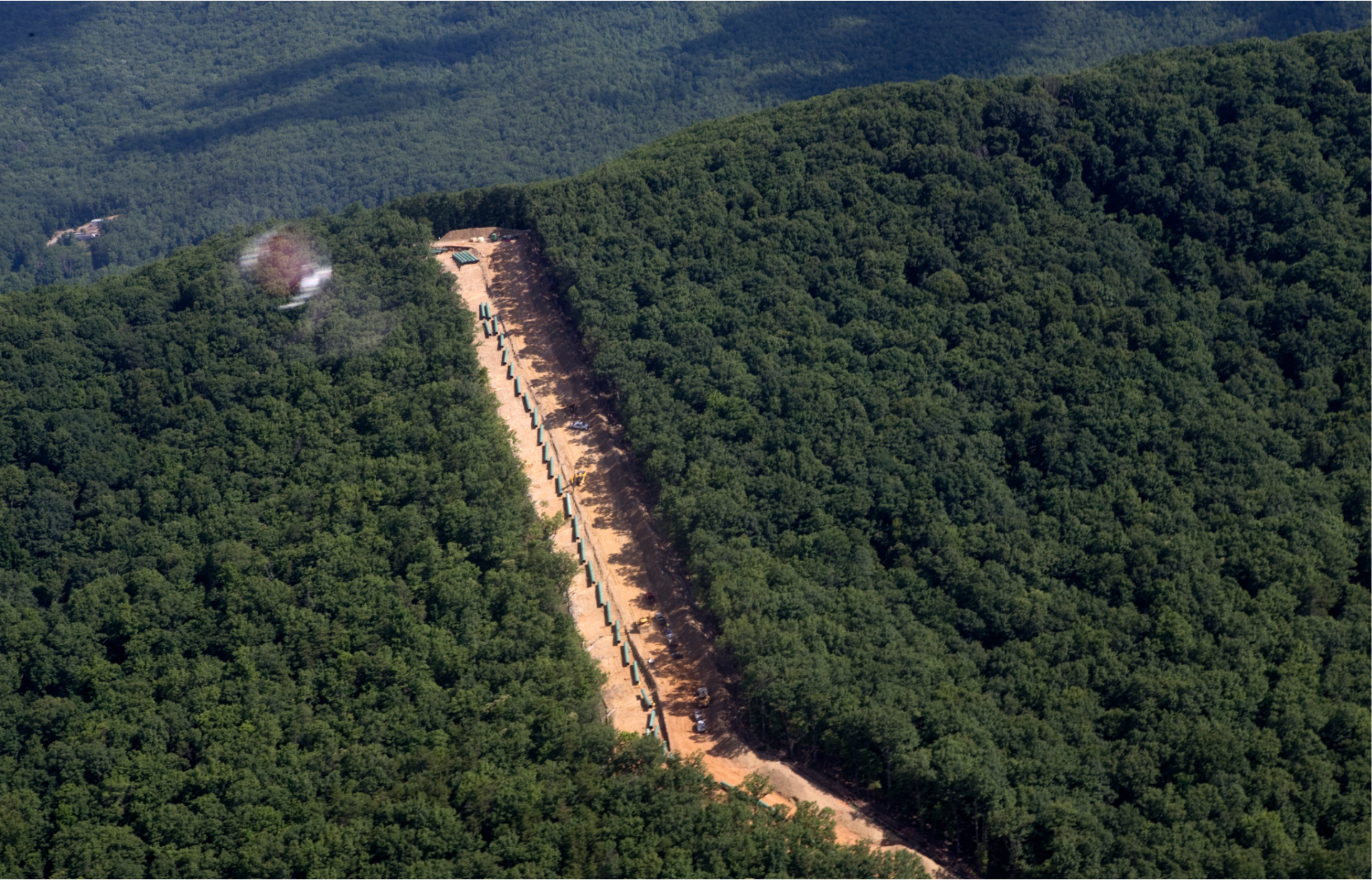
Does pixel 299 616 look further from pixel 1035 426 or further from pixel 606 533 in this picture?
pixel 1035 426

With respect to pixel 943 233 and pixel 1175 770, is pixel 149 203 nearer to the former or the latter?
pixel 943 233

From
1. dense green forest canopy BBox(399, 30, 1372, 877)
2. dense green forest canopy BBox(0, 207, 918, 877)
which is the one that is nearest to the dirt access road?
dense green forest canopy BBox(399, 30, 1372, 877)

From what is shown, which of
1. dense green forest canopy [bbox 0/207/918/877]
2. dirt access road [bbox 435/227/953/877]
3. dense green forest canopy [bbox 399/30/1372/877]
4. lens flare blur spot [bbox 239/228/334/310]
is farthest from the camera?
lens flare blur spot [bbox 239/228/334/310]

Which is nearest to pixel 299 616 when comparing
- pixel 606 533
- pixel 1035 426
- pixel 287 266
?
pixel 606 533

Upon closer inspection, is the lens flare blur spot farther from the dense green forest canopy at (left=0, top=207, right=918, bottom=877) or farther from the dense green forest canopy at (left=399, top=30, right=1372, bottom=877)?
the dense green forest canopy at (left=399, top=30, right=1372, bottom=877)

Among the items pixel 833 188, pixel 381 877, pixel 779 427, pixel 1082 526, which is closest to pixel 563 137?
pixel 833 188

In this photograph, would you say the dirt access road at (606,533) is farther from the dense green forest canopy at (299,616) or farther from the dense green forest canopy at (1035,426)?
the dense green forest canopy at (299,616)

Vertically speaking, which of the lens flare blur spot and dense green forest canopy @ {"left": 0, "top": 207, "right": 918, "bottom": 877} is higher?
the lens flare blur spot
